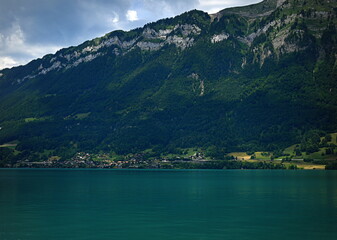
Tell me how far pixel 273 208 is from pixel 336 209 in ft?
31.9

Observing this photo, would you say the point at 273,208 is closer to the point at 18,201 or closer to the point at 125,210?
the point at 125,210

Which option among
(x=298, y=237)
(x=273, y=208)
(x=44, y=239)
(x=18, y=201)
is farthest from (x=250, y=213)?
(x=18, y=201)

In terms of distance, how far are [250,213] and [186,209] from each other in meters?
10.7

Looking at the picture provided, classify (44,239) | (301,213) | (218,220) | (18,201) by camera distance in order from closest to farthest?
(44,239) → (218,220) → (301,213) → (18,201)

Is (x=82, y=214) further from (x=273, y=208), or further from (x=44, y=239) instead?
(x=273, y=208)

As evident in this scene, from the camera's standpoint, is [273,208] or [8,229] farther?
[273,208]

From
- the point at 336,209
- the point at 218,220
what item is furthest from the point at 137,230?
the point at 336,209

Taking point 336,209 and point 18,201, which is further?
point 18,201

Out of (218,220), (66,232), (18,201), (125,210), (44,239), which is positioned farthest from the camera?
(18,201)

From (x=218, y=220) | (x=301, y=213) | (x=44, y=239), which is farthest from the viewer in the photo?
(x=301, y=213)

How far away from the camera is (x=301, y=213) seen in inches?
2591

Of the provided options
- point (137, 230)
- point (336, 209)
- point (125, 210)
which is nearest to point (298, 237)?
point (137, 230)

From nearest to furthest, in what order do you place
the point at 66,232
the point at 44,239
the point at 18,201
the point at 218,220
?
the point at 44,239
the point at 66,232
the point at 218,220
the point at 18,201

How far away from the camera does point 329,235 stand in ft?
159
